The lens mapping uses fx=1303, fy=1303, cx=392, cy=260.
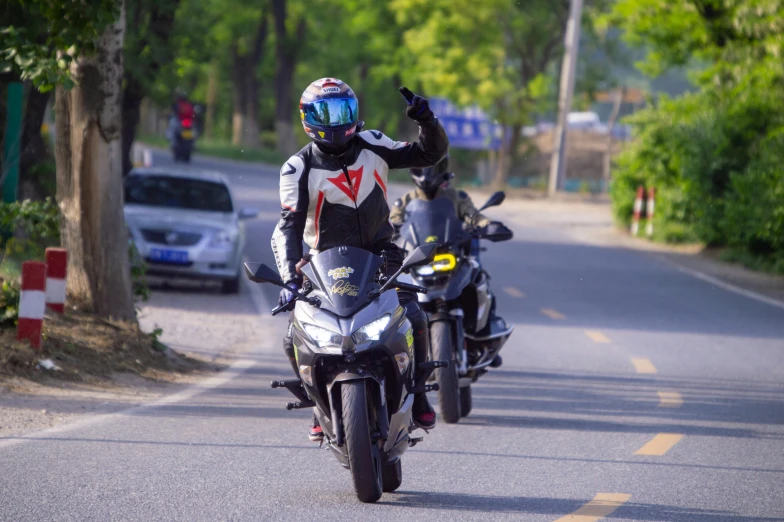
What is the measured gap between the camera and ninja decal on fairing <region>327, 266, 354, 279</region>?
619cm

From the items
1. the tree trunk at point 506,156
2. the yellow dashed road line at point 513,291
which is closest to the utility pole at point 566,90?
the tree trunk at point 506,156

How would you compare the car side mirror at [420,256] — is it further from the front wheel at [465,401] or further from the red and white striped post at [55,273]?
the red and white striped post at [55,273]

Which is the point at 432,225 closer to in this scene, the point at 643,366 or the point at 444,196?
the point at 444,196

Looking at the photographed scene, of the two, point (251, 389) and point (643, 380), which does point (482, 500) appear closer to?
point (251, 389)

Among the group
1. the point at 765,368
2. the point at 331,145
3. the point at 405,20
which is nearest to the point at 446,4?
the point at 405,20

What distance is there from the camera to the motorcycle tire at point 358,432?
599 cm

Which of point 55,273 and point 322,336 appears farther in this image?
point 55,273

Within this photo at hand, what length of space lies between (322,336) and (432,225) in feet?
9.86

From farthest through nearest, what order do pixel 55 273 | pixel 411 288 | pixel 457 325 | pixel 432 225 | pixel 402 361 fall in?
pixel 55 273 < pixel 432 225 < pixel 457 325 < pixel 411 288 < pixel 402 361

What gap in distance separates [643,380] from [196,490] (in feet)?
19.5

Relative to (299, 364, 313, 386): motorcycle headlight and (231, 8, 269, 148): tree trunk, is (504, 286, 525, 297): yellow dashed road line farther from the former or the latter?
(231, 8, 269, 148): tree trunk

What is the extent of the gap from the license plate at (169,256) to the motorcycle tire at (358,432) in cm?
1101

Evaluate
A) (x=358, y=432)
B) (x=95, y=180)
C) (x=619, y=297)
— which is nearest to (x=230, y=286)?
(x=619, y=297)

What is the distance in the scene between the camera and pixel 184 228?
17062mm
